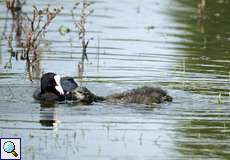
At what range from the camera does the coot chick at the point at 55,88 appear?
560 inches

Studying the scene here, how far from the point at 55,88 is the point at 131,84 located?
1.48 m

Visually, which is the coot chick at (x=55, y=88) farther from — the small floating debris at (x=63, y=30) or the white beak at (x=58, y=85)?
the small floating debris at (x=63, y=30)

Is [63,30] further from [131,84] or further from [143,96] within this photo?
[143,96]

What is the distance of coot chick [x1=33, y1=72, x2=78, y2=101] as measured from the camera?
14.2m

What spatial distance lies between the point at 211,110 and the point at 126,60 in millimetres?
4279

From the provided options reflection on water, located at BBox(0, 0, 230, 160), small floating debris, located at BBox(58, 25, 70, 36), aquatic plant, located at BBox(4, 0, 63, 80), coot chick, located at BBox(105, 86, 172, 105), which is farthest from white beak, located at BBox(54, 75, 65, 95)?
small floating debris, located at BBox(58, 25, 70, 36)

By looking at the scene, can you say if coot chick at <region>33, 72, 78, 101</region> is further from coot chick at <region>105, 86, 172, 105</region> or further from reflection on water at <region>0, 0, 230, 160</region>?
coot chick at <region>105, 86, 172, 105</region>

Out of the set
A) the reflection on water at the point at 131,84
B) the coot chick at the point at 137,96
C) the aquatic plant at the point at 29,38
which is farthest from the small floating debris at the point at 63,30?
the coot chick at the point at 137,96

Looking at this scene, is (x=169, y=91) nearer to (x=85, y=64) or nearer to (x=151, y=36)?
(x=85, y=64)

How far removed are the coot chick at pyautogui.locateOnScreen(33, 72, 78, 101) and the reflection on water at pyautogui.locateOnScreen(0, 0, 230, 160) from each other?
0.20 m

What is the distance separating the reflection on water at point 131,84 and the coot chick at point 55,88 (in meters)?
0.20

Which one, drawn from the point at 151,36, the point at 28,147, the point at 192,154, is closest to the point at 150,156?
the point at 192,154

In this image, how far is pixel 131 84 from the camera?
604 inches

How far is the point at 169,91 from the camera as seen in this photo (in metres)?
14.8
